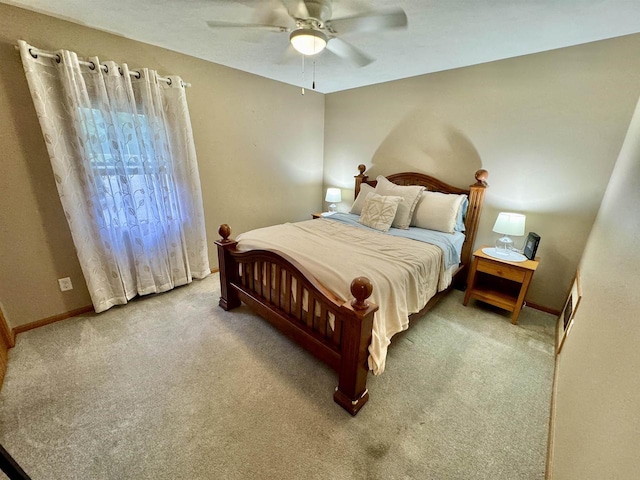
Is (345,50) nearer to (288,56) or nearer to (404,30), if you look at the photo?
(404,30)

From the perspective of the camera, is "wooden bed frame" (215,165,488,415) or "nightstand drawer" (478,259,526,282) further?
"nightstand drawer" (478,259,526,282)

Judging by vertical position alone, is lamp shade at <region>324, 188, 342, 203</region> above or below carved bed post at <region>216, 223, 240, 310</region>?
above

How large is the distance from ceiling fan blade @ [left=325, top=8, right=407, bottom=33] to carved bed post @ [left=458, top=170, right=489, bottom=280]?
1.67 metres

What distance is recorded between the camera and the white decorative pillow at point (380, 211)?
108 inches

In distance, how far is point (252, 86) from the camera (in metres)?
3.10

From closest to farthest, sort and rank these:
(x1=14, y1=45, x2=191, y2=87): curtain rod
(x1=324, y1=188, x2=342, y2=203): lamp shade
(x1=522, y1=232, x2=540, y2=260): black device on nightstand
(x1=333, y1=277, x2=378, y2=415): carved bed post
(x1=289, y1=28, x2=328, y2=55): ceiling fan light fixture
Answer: (x1=333, y1=277, x2=378, y2=415): carved bed post < (x1=289, y1=28, x2=328, y2=55): ceiling fan light fixture < (x1=14, y1=45, x2=191, y2=87): curtain rod < (x1=522, y1=232, x2=540, y2=260): black device on nightstand < (x1=324, y1=188, x2=342, y2=203): lamp shade

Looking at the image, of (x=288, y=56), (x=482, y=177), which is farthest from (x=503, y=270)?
(x=288, y=56)

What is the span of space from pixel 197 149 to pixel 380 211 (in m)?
2.12

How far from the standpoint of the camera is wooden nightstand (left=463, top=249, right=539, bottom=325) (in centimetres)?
228

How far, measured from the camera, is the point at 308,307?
1.78 meters

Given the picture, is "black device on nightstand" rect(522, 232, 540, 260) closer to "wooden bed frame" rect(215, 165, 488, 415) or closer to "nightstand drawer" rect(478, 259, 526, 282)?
"nightstand drawer" rect(478, 259, 526, 282)

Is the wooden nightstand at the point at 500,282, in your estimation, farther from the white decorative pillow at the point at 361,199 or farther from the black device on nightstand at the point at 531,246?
the white decorative pillow at the point at 361,199

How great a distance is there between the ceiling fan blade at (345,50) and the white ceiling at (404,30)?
0.06m

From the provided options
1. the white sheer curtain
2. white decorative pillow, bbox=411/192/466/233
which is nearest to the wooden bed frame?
white decorative pillow, bbox=411/192/466/233
